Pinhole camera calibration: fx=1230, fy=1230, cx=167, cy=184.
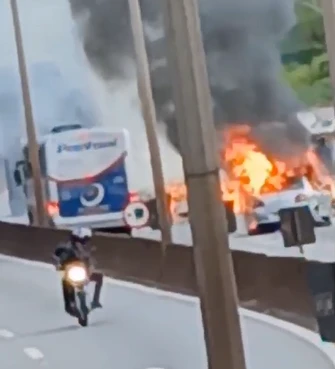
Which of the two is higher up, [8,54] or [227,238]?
[8,54]

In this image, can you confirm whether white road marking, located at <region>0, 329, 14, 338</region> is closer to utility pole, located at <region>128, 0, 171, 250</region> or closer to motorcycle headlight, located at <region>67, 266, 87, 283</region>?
motorcycle headlight, located at <region>67, 266, 87, 283</region>

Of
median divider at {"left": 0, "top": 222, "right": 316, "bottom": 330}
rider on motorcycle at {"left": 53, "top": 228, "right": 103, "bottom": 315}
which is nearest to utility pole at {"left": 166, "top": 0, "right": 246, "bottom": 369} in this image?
median divider at {"left": 0, "top": 222, "right": 316, "bottom": 330}

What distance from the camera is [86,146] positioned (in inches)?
106

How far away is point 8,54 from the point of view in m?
2.76

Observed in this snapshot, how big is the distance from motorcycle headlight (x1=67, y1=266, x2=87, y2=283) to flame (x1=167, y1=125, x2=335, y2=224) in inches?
9.2

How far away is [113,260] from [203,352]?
387mm

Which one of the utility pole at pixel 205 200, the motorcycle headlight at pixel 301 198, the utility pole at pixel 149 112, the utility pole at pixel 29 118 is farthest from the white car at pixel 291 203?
the utility pole at pixel 29 118

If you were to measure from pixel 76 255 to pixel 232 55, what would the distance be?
0.58m

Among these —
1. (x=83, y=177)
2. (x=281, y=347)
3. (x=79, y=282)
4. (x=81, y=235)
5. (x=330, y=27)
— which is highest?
(x=330, y=27)

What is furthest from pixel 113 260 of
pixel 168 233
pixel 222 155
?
pixel 222 155

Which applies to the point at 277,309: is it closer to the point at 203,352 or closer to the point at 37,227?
the point at 203,352

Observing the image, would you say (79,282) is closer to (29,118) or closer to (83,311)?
(83,311)

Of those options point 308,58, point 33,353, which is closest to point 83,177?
point 33,353

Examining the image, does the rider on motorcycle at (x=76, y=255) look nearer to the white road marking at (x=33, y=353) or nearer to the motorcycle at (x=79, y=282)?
the motorcycle at (x=79, y=282)
